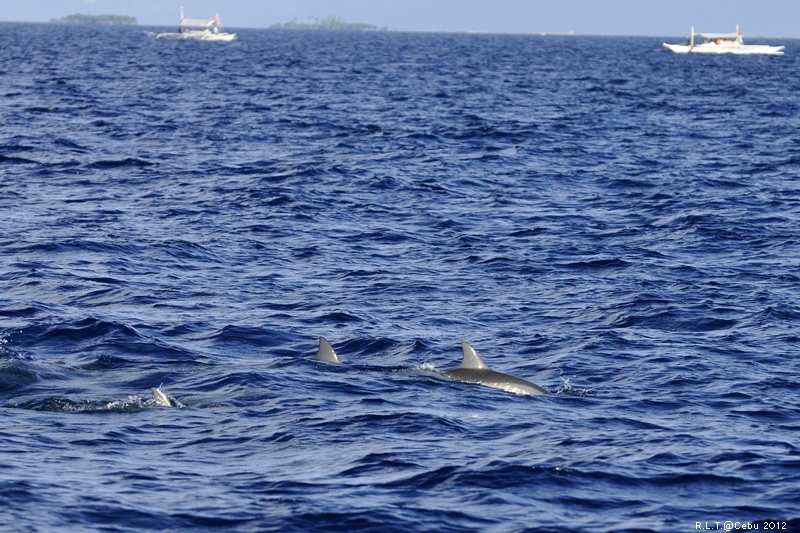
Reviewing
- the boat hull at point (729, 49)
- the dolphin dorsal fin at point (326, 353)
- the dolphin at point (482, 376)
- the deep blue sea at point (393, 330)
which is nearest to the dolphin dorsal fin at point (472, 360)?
the dolphin at point (482, 376)

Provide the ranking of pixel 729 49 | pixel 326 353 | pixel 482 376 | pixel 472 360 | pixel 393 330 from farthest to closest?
pixel 729 49, pixel 393 330, pixel 326 353, pixel 472 360, pixel 482 376

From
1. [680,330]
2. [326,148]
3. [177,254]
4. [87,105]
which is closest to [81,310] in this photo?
[177,254]

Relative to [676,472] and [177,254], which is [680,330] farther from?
[177,254]

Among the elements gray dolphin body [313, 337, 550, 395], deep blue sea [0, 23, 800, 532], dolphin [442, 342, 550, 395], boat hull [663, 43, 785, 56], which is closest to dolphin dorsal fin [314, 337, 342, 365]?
deep blue sea [0, 23, 800, 532]

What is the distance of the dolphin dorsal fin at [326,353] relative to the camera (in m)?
21.5

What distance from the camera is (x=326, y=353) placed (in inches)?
850

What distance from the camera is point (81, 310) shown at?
24.8 metres

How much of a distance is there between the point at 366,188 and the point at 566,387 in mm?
20671

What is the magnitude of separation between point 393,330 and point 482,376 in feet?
12.7

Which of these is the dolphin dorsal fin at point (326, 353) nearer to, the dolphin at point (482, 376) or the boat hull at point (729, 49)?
the dolphin at point (482, 376)

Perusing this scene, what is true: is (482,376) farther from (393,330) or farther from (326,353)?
(393,330)

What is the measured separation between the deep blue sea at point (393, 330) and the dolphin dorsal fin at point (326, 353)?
0.40 metres

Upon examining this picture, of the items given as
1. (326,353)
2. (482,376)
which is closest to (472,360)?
(482,376)

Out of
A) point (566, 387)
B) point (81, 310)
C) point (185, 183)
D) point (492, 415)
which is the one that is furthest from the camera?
point (185, 183)
